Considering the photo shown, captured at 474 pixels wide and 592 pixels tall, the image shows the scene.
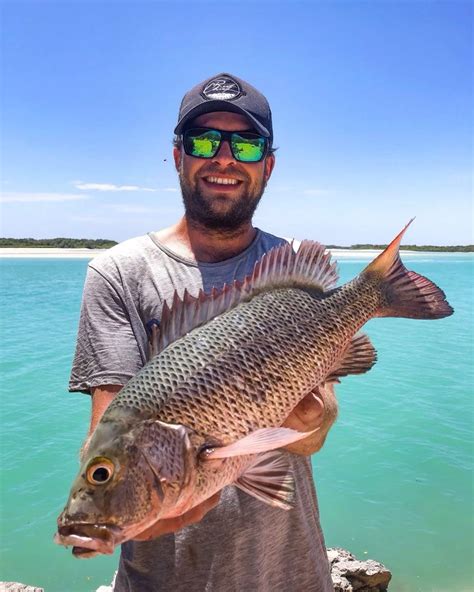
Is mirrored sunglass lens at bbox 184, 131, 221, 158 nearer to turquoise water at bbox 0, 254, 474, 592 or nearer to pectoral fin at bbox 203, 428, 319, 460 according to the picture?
pectoral fin at bbox 203, 428, 319, 460

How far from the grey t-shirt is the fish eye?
57 cm

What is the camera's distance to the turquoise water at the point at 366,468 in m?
6.22

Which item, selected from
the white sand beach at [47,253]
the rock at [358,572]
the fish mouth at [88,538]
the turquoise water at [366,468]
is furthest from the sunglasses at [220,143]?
the white sand beach at [47,253]

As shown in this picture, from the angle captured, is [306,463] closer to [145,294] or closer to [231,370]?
[231,370]

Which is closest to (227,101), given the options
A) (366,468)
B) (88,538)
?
(88,538)

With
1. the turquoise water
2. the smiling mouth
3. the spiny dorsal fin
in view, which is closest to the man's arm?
the spiny dorsal fin

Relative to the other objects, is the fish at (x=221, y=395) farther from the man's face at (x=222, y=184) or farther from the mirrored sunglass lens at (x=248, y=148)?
the mirrored sunglass lens at (x=248, y=148)

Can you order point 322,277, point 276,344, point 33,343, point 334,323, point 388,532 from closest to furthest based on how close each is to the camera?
point 276,344 → point 334,323 → point 322,277 → point 388,532 → point 33,343

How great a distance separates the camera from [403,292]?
7.95 ft

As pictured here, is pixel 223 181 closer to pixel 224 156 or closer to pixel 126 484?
pixel 224 156

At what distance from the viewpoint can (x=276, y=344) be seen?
1908 millimetres

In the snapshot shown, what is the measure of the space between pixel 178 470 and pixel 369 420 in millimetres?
10331

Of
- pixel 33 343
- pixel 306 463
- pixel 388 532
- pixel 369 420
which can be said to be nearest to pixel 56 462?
pixel 388 532

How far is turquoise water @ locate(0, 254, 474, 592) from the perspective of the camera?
20.4 feet
